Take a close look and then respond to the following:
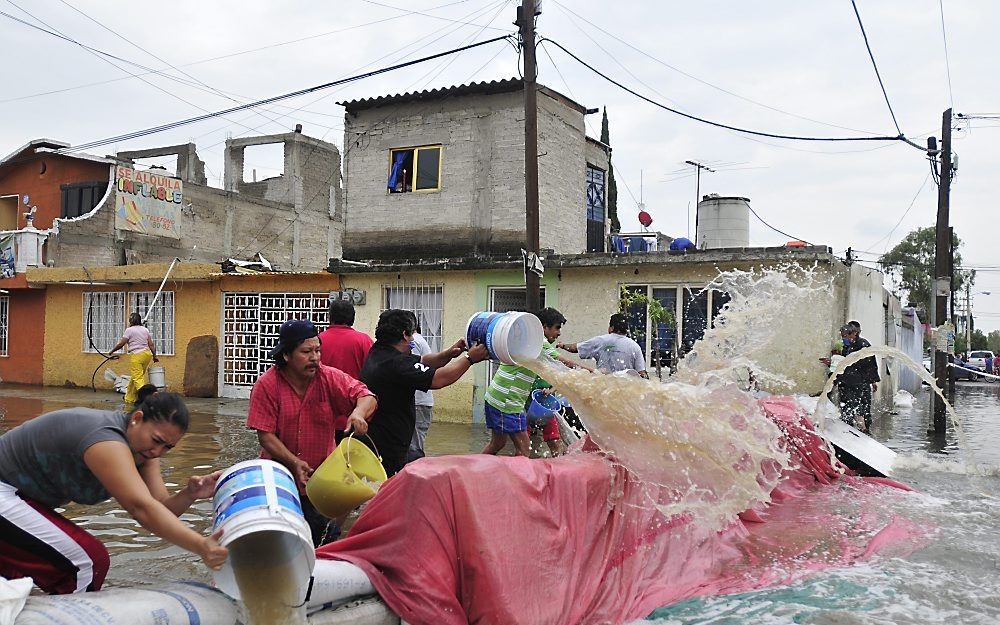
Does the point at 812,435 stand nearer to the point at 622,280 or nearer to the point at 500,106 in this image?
the point at 622,280

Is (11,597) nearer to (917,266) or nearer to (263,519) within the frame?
(263,519)

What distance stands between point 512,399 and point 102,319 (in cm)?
1558

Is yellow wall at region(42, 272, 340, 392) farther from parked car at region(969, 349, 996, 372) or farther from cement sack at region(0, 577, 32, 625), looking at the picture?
parked car at region(969, 349, 996, 372)

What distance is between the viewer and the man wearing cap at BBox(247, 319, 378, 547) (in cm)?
432

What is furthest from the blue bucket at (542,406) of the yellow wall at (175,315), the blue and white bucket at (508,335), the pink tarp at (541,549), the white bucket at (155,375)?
the white bucket at (155,375)

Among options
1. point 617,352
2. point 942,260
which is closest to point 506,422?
point 617,352

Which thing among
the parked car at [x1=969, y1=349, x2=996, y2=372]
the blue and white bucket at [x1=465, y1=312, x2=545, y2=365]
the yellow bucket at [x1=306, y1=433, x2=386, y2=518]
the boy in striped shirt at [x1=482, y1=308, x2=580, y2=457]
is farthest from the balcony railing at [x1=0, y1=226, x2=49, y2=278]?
the parked car at [x1=969, y1=349, x2=996, y2=372]

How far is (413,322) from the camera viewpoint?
518cm

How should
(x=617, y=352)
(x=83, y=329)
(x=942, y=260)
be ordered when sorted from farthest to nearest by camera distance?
(x=83, y=329), (x=942, y=260), (x=617, y=352)

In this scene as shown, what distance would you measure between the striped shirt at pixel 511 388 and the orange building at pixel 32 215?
17544 mm

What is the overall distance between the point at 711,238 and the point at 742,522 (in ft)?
45.7

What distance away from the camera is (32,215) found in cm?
2292

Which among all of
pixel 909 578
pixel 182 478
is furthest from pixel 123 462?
pixel 182 478

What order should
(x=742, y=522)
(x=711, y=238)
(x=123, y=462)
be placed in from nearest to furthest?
(x=123, y=462) < (x=742, y=522) < (x=711, y=238)
